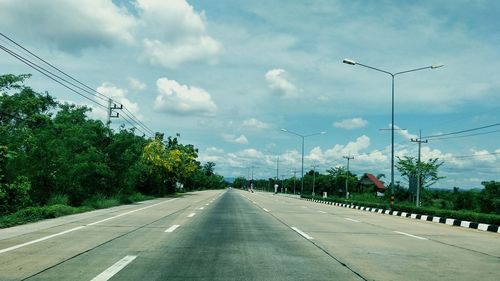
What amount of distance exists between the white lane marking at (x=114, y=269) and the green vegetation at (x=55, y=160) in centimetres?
818

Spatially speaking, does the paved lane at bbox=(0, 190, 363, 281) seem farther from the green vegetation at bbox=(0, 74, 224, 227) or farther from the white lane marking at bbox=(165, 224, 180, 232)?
the green vegetation at bbox=(0, 74, 224, 227)

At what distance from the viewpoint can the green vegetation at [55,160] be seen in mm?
21000

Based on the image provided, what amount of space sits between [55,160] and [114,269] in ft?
65.3

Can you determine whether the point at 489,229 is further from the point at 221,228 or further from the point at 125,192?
the point at 125,192

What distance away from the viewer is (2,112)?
978 inches

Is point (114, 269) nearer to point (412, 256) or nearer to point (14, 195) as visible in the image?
point (412, 256)

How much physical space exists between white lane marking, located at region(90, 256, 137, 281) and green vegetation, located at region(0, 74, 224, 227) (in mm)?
8177

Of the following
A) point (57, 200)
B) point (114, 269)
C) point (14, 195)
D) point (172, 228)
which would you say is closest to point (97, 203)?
point (57, 200)

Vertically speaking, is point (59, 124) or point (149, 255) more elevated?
point (59, 124)

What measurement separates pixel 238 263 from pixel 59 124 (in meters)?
25.0

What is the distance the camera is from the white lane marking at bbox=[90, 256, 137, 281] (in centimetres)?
733

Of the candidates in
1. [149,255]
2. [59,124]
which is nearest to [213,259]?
[149,255]

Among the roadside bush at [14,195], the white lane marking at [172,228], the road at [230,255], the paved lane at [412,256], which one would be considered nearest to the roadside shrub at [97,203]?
the roadside bush at [14,195]

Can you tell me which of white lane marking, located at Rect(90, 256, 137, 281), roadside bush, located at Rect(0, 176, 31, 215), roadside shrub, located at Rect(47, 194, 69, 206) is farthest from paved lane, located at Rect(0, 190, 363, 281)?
roadside shrub, located at Rect(47, 194, 69, 206)
